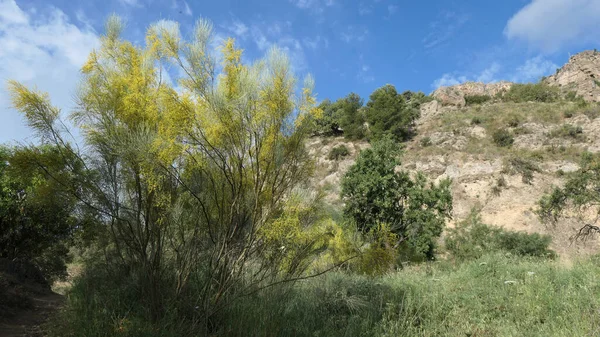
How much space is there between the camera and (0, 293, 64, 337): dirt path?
6.89 metres

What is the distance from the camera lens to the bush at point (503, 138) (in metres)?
28.0

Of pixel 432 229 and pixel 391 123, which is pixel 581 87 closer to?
pixel 391 123

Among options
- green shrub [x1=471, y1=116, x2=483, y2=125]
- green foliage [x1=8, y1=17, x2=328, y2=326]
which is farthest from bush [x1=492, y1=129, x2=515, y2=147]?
green foliage [x1=8, y1=17, x2=328, y2=326]

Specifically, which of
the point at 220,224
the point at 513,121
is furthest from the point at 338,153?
the point at 220,224

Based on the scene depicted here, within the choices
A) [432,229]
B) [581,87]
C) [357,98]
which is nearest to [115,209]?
[432,229]

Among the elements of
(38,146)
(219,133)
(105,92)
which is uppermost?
(105,92)

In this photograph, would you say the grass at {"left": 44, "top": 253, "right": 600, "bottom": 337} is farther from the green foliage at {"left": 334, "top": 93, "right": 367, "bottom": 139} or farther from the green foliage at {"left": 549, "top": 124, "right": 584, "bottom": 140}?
the green foliage at {"left": 334, "top": 93, "right": 367, "bottom": 139}

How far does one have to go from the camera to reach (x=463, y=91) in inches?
1845

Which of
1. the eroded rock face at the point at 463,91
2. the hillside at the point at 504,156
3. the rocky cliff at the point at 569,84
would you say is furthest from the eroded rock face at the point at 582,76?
the eroded rock face at the point at 463,91

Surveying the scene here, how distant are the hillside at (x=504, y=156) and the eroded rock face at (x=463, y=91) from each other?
215 inches

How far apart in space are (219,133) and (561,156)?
28167mm

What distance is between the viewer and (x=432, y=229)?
1652cm

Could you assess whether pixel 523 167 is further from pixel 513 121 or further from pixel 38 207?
pixel 38 207

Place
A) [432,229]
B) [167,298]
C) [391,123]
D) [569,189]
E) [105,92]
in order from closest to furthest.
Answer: [167,298], [105,92], [569,189], [432,229], [391,123]
